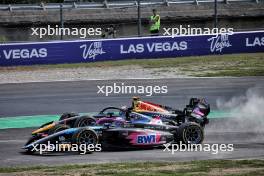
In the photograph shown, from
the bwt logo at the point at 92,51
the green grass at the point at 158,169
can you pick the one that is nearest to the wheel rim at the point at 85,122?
the green grass at the point at 158,169

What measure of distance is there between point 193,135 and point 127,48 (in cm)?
1712

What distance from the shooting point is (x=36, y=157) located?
14703 mm

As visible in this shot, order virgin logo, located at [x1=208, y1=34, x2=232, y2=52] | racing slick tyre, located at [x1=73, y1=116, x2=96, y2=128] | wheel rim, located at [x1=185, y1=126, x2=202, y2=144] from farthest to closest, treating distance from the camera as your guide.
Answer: virgin logo, located at [x1=208, y1=34, x2=232, y2=52], racing slick tyre, located at [x1=73, y1=116, x2=96, y2=128], wheel rim, located at [x1=185, y1=126, x2=202, y2=144]

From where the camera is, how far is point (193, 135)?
617 inches

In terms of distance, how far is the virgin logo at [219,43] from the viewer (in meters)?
33.3

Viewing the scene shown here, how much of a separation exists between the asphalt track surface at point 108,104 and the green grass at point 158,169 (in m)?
0.67

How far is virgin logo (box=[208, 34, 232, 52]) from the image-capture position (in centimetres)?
3328

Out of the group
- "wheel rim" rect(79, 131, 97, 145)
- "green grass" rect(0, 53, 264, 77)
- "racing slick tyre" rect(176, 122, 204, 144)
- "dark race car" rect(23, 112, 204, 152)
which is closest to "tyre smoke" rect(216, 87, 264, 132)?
"racing slick tyre" rect(176, 122, 204, 144)

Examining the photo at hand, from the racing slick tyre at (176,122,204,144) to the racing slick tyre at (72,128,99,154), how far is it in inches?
68.1

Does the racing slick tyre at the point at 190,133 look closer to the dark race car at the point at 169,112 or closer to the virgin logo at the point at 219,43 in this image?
the dark race car at the point at 169,112

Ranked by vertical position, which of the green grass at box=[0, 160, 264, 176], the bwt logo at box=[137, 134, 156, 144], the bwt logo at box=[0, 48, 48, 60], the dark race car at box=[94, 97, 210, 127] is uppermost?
the bwt logo at box=[0, 48, 48, 60]

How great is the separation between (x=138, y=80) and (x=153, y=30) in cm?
747

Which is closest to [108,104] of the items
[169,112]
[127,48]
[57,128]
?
[169,112]

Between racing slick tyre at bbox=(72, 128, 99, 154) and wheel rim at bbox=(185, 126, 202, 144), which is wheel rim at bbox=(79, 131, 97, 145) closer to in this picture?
racing slick tyre at bbox=(72, 128, 99, 154)
